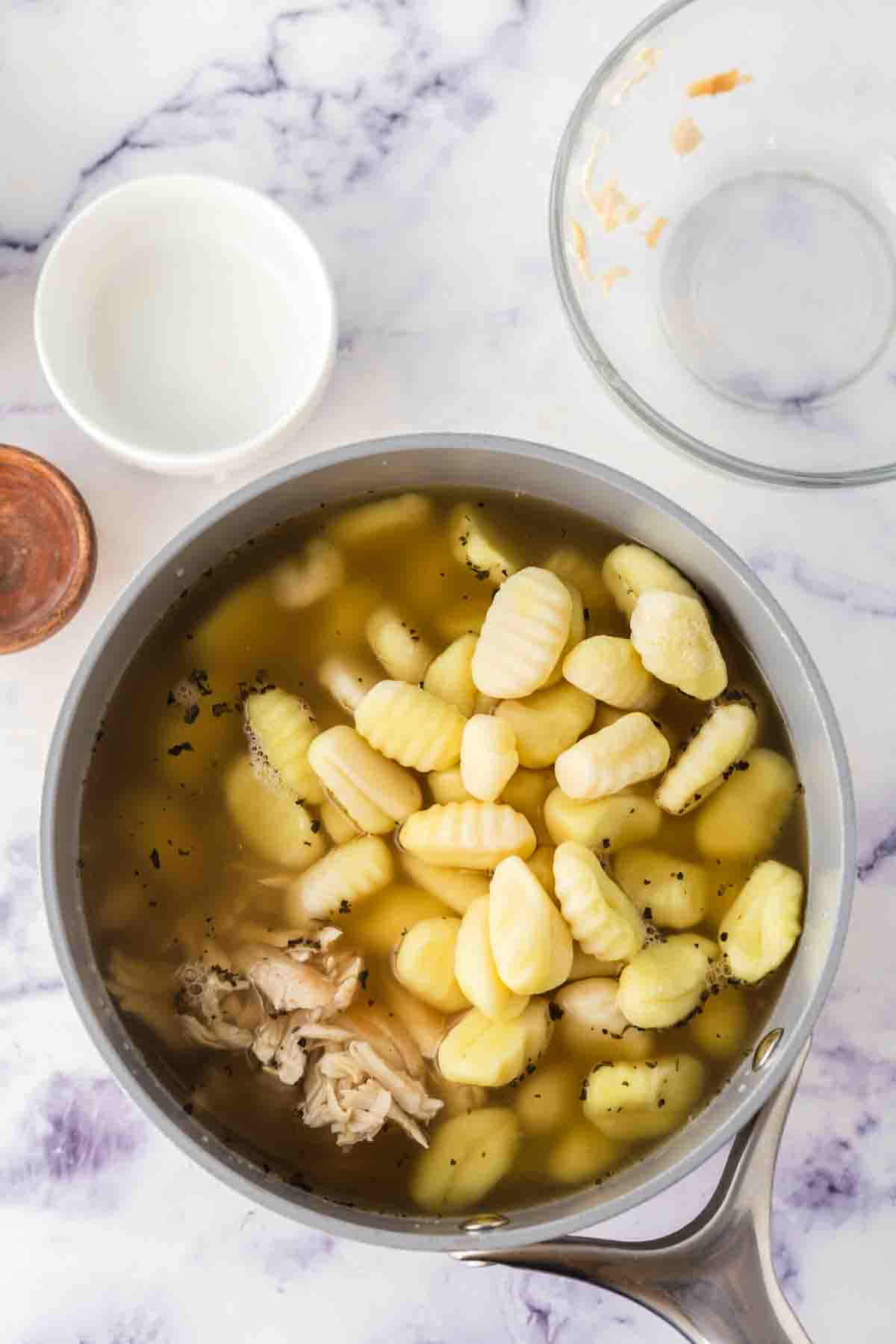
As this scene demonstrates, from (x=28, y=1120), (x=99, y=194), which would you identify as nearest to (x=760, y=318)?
(x=99, y=194)

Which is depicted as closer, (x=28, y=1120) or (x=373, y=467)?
(x=373, y=467)

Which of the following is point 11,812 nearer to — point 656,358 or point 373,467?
point 373,467

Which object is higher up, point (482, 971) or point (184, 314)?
point (184, 314)

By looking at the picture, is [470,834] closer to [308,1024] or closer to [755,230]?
[308,1024]

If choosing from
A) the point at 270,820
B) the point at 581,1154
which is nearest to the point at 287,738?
the point at 270,820

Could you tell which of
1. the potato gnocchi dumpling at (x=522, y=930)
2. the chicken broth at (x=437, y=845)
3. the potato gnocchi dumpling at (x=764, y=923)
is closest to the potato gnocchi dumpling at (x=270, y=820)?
the chicken broth at (x=437, y=845)

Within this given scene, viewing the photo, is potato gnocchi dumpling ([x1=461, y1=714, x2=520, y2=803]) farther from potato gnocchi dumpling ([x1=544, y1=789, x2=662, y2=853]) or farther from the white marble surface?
the white marble surface
